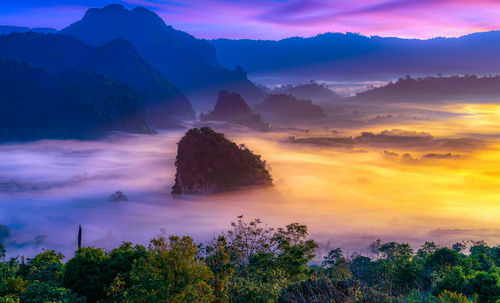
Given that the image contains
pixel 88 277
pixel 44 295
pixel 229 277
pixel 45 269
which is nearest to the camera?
pixel 44 295

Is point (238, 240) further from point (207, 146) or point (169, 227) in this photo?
point (169, 227)

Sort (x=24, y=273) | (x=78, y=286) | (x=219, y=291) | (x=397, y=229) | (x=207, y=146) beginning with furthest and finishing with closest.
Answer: (x=397, y=229)
(x=207, y=146)
(x=24, y=273)
(x=78, y=286)
(x=219, y=291)

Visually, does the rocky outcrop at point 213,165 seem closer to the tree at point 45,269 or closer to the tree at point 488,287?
the tree at point 45,269

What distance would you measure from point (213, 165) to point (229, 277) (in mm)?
91215

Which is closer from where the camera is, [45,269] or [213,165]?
[45,269]

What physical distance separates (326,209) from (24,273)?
153652 millimetres

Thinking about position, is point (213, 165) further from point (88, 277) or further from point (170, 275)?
point (170, 275)

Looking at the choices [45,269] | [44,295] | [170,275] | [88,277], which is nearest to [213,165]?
[45,269]

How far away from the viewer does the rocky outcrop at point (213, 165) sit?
121 meters

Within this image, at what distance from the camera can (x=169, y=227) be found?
14462 cm

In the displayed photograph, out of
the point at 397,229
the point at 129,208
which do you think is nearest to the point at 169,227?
the point at 129,208

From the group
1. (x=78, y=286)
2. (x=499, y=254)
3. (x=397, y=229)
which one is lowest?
(x=397, y=229)

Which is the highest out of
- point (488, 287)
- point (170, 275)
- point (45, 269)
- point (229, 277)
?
point (170, 275)

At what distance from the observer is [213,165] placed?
411 feet
